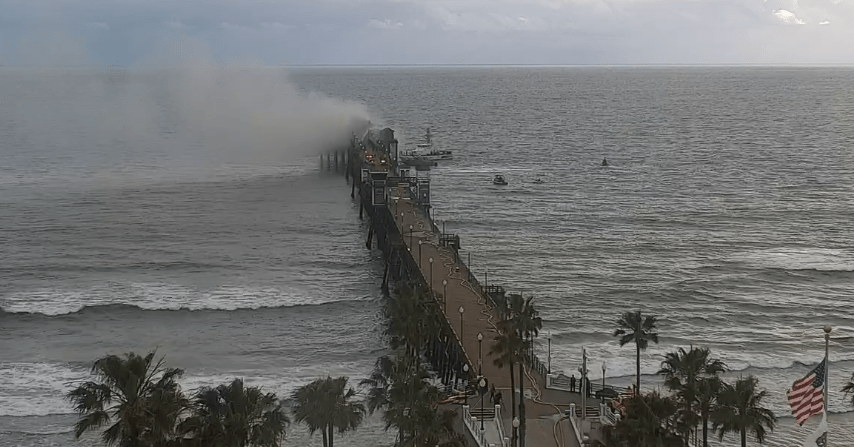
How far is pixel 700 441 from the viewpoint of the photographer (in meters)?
40.1

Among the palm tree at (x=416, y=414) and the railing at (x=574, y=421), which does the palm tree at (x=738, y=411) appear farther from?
the palm tree at (x=416, y=414)

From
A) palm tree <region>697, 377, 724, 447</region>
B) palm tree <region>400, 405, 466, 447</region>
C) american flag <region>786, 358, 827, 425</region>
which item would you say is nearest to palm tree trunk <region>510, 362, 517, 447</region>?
palm tree <region>400, 405, 466, 447</region>

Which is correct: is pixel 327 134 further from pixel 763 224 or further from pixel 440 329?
pixel 440 329

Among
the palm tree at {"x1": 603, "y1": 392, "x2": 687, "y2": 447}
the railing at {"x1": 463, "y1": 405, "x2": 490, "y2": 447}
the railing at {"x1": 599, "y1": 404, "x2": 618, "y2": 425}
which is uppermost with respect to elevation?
the palm tree at {"x1": 603, "y1": 392, "x2": 687, "y2": 447}

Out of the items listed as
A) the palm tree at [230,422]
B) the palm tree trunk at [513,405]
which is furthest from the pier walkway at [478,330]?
the palm tree at [230,422]

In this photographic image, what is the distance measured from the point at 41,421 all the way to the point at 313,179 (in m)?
81.2

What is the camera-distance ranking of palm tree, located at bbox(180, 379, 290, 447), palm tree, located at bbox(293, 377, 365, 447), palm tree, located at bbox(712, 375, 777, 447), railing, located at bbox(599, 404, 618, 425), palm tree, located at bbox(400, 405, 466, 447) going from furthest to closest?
railing, located at bbox(599, 404, 618, 425), palm tree, located at bbox(293, 377, 365, 447), palm tree, located at bbox(712, 375, 777, 447), palm tree, located at bbox(400, 405, 466, 447), palm tree, located at bbox(180, 379, 290, 447)

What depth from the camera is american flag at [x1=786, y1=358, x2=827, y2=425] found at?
89.0 feet

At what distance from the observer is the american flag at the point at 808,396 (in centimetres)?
2714

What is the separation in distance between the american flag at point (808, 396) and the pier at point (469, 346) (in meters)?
6.38

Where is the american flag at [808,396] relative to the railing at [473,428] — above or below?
above

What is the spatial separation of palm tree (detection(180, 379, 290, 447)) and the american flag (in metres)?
14.3

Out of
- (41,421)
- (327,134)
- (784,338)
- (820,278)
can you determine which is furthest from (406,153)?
(41,421)

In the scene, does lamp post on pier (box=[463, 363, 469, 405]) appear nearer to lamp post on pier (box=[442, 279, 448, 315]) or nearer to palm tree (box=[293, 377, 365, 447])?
lamp post on pier (box=[442, 279, 448, 315])
